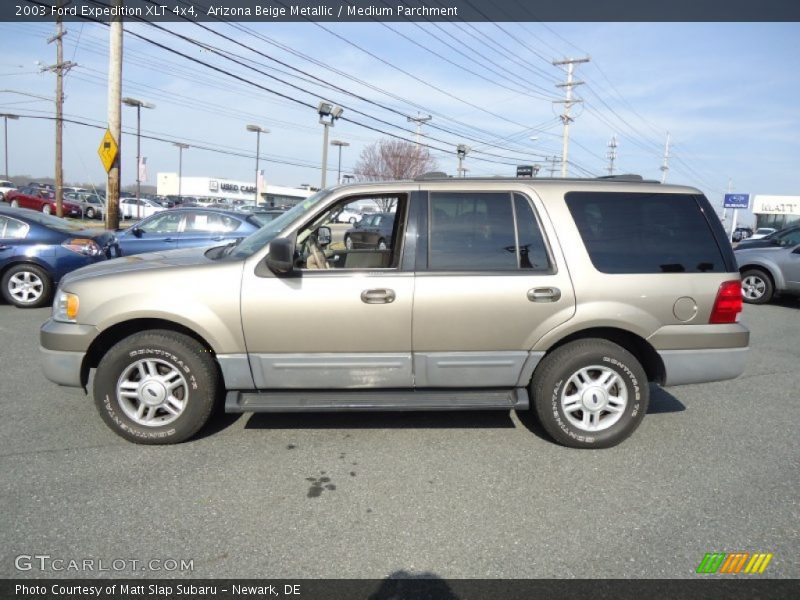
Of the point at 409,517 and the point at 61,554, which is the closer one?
the point at 61,554

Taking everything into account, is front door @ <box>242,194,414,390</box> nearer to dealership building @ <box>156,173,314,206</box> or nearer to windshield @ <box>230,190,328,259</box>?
windshield @ <box>230,190,328,259</box>

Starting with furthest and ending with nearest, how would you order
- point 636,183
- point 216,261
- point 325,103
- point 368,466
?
point 325,103
point 636,183
point 216,261
point 368,466

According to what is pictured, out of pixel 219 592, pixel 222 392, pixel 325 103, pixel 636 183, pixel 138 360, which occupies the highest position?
pixel 325 103

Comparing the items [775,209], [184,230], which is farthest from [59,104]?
[775,209]

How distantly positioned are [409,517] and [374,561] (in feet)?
1.39

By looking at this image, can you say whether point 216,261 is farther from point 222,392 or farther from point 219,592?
point 219,592

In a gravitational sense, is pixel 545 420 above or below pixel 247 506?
above

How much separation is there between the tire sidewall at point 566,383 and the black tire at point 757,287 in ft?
28.3

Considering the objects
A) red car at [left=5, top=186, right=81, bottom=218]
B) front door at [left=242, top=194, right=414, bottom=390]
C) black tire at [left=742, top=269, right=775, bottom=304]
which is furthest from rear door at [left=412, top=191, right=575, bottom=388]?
red car at [left=5, top=186, right=81, bottom=218]

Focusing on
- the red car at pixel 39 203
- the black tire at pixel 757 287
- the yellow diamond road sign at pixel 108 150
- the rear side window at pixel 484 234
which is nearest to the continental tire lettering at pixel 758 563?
the rear side window at pixel 484 234

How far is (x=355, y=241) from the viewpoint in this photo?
4984mm

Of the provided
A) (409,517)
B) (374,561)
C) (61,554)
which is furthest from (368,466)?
(61,554)

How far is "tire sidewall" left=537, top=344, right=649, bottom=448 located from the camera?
3836 mm

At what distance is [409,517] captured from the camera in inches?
119
